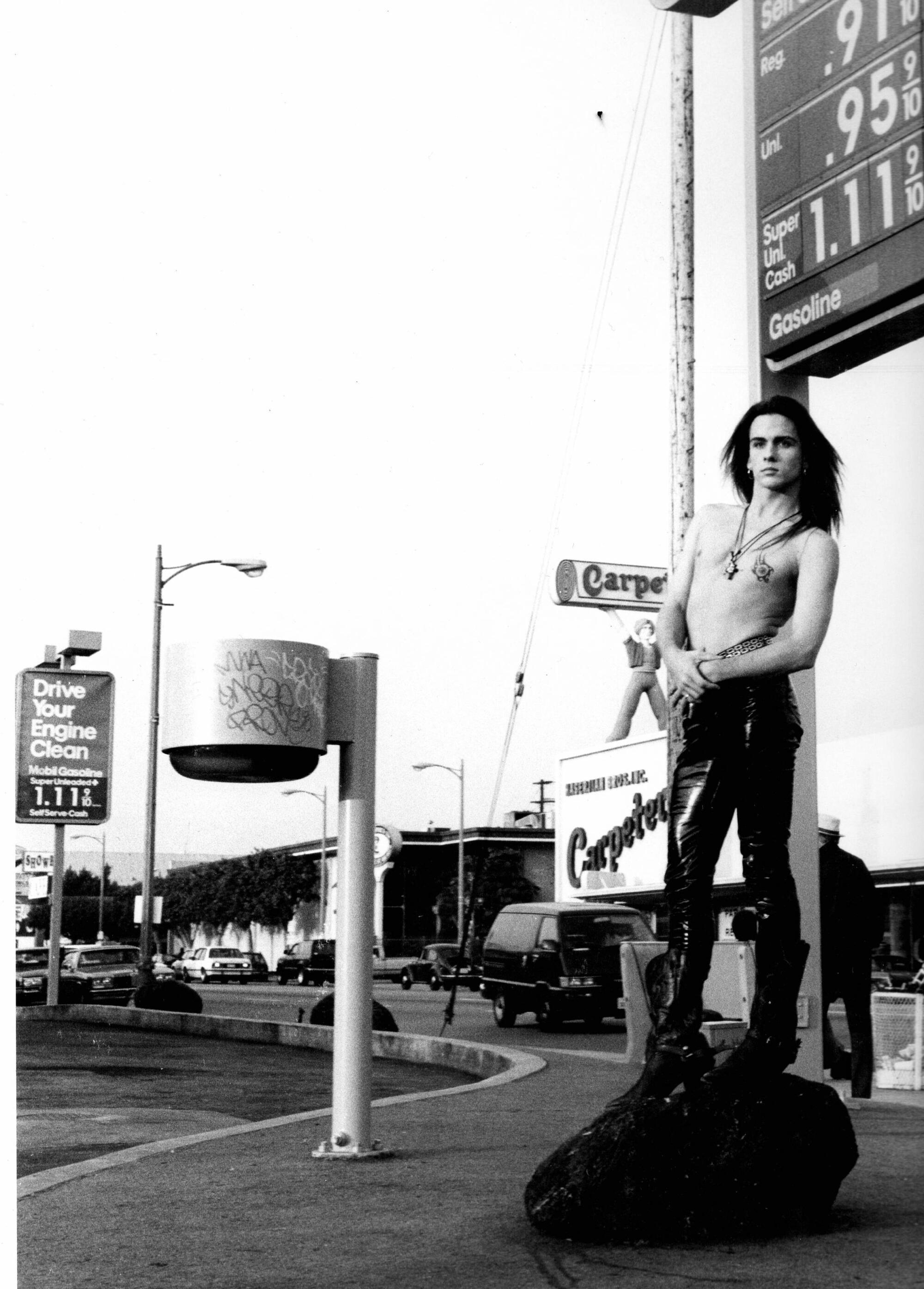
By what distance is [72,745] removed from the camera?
13.8ft

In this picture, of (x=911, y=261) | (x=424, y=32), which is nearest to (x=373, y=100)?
(x=424, y=32)

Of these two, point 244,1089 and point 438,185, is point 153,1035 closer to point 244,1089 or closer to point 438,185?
point 244,1089

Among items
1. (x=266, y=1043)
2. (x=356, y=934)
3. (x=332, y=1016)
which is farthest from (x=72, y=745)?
(x=332, y=1016)

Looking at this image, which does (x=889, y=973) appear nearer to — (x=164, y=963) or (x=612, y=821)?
(x=612, y=821)

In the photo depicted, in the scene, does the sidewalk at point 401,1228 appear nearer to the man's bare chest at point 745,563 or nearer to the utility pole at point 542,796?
the utility pole at point 542,796

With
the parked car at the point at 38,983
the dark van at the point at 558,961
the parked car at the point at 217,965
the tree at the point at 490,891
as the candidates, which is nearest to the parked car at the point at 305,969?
the parked car at the point at 217,965

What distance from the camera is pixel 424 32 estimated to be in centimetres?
345

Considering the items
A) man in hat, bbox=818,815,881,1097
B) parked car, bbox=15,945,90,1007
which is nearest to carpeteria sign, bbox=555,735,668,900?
man in hat, bbox=818,815,881,1097

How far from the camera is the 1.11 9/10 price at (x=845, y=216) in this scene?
2.62m

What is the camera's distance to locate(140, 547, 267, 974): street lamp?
364 centimetres

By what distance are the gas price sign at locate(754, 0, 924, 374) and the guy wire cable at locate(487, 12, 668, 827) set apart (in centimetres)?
30

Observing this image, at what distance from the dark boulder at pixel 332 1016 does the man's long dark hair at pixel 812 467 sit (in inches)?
294

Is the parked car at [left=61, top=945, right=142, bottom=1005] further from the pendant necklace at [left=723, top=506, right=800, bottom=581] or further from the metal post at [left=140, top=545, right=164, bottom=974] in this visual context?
the pendant necklace at [left=723, top=506, right=800, bottom=581]

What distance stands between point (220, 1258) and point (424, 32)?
2446 millimetres
